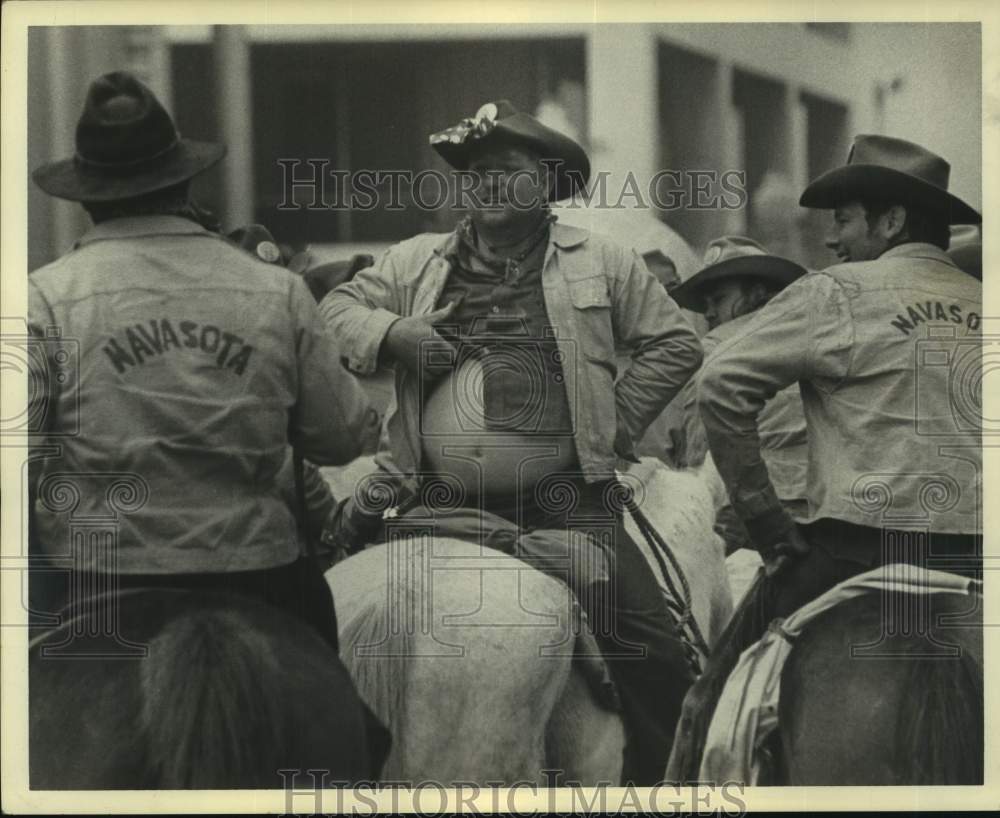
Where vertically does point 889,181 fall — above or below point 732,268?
above

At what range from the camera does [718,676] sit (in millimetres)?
6965

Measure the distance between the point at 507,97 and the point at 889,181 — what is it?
1.60 metres

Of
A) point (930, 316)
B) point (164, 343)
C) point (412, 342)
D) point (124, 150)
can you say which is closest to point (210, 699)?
point (164, 343)

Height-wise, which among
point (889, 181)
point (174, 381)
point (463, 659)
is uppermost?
point (889, 181)

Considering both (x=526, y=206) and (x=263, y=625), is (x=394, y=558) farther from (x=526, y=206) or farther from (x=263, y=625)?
(x=526, y=206)

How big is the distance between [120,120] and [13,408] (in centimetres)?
123

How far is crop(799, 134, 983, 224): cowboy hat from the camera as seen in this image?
7.00 metres

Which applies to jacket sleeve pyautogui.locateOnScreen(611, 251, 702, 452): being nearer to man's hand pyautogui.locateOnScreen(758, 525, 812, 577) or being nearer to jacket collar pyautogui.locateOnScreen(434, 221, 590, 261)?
jacket collar pyautogui.locateOnScreen(434, 221, 590, 261)

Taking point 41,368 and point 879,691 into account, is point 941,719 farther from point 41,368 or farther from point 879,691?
point 41,368

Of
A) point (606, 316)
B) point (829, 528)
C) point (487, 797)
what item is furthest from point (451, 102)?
point (487, 797)

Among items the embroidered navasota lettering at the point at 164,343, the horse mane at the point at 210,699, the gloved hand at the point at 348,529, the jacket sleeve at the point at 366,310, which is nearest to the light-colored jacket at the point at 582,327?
the jacket sleeve at the point at 366,310

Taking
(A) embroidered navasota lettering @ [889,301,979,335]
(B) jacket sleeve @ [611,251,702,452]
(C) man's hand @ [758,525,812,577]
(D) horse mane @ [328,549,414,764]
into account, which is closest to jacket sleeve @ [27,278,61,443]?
(D) horse mane @ [328,549,414,764]

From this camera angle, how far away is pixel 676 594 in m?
6.96

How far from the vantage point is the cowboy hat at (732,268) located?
22.8 ft
